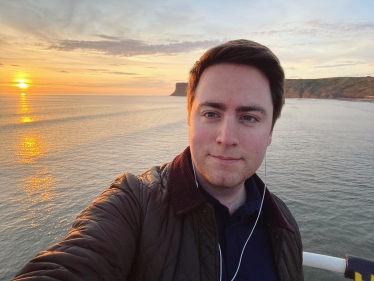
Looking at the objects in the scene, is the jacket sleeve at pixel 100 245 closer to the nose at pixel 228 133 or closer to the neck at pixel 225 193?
the neck at pixel 225 193

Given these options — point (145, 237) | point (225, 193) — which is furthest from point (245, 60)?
point (145, 237)

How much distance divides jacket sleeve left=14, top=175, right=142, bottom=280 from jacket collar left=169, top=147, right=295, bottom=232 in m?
0.28

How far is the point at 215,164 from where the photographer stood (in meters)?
2.07

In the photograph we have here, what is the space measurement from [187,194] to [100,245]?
69cm

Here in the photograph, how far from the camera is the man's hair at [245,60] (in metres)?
2.16

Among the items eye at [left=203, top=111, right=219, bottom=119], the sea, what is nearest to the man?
eye at [left=203, top=111, right=219, bottom=119]

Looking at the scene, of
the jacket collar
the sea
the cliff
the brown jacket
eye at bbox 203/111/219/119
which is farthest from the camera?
the cliff

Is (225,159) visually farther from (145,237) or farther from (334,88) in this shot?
(334,88)

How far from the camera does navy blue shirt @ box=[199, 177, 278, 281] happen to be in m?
1.94

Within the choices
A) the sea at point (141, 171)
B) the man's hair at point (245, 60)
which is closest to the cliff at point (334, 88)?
the sea at point (141, 171)

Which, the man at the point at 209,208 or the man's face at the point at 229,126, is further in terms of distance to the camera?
the man's face at the point at 229,126

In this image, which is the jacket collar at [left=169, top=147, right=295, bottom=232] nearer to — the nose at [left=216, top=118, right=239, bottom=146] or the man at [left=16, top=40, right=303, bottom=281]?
the man at [left=16, top=40, right=303, bottom=281]

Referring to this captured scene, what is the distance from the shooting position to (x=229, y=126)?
2.06 meters

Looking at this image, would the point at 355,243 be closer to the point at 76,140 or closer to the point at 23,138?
the point at 76,140
